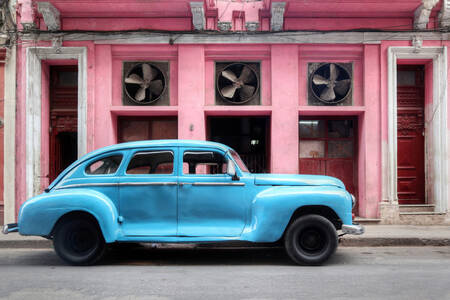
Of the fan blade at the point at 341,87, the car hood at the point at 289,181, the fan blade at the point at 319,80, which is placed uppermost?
the fan blade at the point at 319,80

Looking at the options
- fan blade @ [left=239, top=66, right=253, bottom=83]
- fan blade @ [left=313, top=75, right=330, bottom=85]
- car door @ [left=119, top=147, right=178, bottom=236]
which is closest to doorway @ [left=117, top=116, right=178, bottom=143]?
fan blade @ [left=239, top=66, right=253, bottom=83]

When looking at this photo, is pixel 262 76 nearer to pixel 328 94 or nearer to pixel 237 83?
pixel 237 83

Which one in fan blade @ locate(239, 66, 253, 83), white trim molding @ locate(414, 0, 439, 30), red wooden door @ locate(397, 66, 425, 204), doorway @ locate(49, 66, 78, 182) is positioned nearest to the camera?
white trim molding @ locate(414, 0, 439, 30)

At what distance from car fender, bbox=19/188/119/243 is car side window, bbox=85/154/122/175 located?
15.1 inches

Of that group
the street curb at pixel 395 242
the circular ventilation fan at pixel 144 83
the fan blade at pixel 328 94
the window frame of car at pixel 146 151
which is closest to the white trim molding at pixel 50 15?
the circular ventilation fan at pixel 144 83

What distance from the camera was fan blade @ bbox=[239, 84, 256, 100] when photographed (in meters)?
9.77

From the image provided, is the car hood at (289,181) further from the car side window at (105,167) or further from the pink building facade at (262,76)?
the pink building facade at (262,76)

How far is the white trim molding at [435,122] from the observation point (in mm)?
9312

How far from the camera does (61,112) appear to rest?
10.2 metres

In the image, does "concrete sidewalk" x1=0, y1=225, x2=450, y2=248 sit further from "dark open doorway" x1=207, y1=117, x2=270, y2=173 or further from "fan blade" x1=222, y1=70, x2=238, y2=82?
"fan blade" x1=222, y1=70, x2=238, y2=82

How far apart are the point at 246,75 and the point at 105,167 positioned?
508 cm

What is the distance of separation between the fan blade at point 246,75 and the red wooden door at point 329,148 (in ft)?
6.22

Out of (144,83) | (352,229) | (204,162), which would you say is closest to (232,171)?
(204,162)

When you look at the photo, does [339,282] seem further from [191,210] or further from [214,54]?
[214,54]
